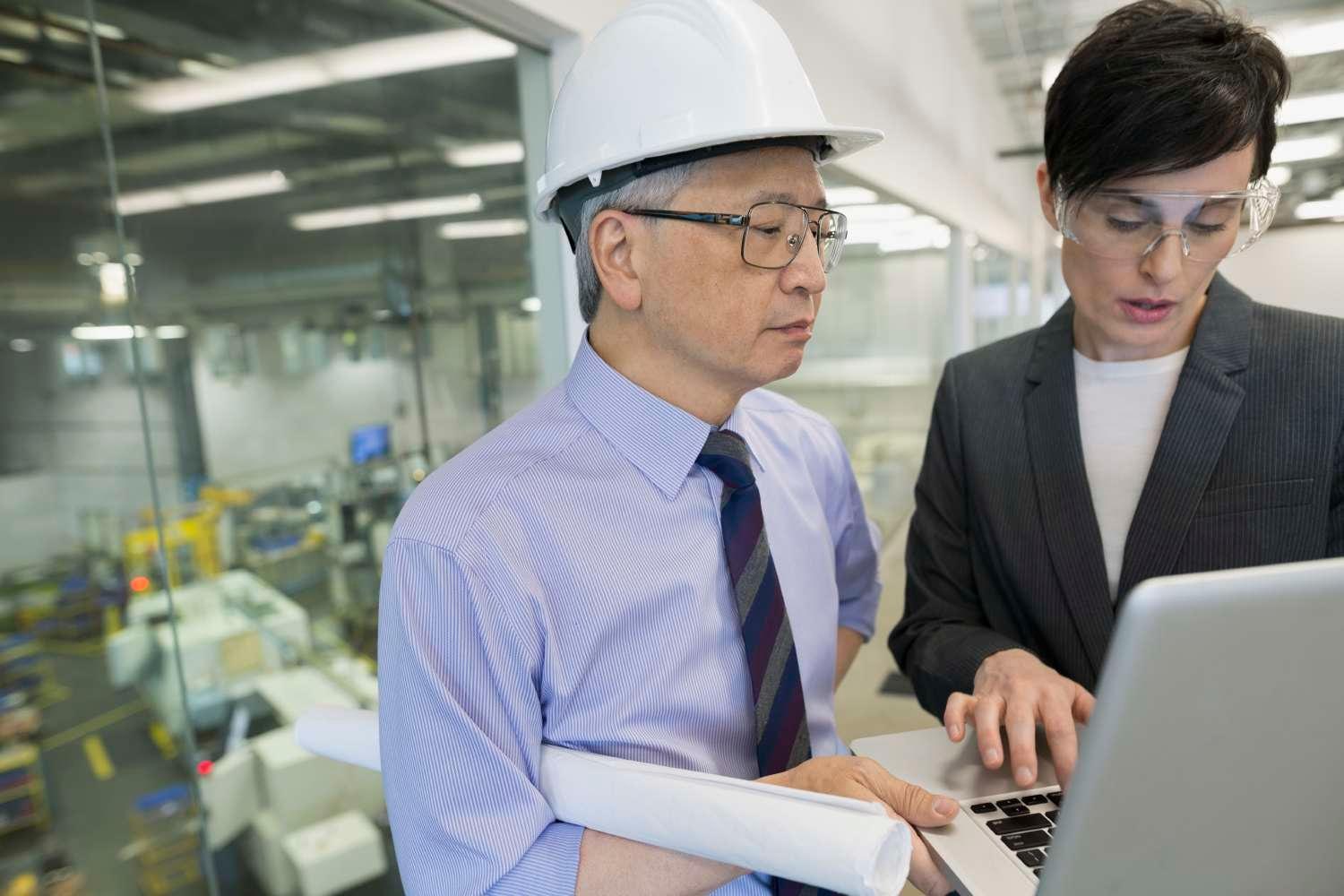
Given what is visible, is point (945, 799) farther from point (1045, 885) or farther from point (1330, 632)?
point (1330, 632)

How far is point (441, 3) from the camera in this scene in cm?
184

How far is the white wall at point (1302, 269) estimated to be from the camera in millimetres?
2689

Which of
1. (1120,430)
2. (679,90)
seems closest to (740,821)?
(679,90)

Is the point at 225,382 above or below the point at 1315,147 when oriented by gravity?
below

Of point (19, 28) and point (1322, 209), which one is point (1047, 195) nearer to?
point (19, 28)

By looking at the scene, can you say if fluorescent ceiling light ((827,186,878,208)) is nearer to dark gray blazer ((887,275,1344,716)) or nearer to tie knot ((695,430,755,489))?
dark gray blazer ((887,275,1344,716))

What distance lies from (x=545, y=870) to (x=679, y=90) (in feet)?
2.94

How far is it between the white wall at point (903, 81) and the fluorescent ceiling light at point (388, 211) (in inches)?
20.4

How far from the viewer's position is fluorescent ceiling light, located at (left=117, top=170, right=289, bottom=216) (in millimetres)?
1788

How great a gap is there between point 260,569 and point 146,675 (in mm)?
376

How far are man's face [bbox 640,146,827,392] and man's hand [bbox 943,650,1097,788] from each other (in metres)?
0.48

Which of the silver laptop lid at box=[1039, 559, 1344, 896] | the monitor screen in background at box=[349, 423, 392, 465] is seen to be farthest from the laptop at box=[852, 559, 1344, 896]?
the monitor screen in background at box=[349, 423, 392, 465]

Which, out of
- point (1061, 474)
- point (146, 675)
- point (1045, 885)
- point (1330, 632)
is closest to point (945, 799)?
point (1045, 885)

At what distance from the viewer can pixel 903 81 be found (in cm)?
504
